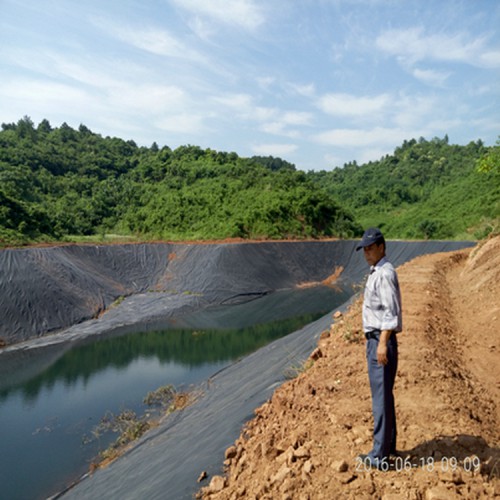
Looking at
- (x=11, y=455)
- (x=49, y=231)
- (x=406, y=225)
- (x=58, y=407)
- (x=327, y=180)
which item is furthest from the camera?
(x=327, y=180)

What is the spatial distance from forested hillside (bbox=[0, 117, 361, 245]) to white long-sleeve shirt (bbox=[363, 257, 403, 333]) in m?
29.5

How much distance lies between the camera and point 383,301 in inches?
136

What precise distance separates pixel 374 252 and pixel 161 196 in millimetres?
42102

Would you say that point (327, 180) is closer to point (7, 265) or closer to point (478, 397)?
point (7, 265)

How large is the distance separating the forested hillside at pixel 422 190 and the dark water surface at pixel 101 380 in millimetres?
A: 19654

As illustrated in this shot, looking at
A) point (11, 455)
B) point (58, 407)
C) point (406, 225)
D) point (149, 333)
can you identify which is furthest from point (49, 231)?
point (406, 225)

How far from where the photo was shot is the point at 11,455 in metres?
9.41

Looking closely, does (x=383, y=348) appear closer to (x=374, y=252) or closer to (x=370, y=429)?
(x=374, y=252)

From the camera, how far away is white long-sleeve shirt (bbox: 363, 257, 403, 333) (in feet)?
11.1

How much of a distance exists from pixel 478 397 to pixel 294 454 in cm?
259

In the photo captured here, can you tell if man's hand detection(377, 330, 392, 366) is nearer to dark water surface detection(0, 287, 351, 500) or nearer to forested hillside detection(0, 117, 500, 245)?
dark water surface detection(0, 287, 351, 500)

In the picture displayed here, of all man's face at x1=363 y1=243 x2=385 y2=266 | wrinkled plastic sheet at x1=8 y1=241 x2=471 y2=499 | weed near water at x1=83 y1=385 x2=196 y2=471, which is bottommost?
weed near water at x1=83 y1=385 x2=196 y2=471
